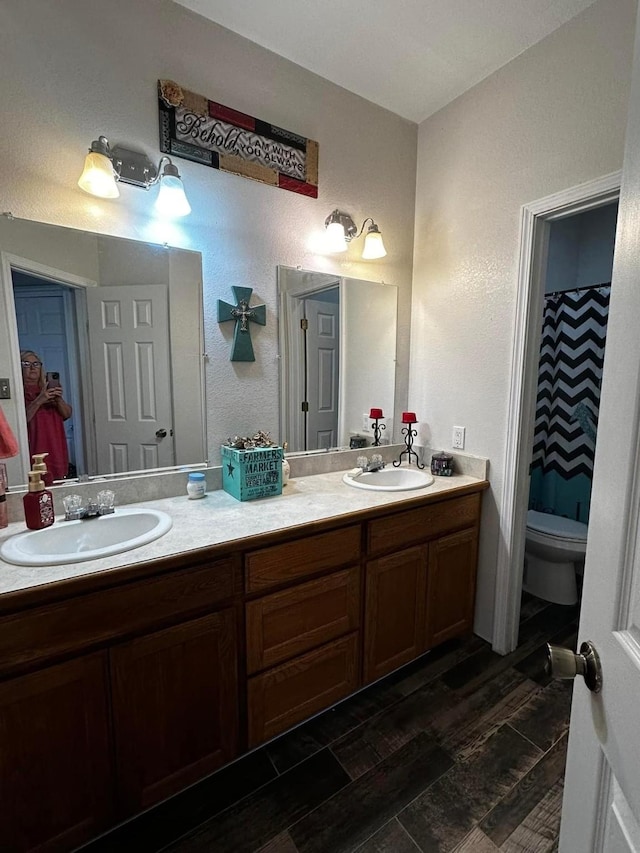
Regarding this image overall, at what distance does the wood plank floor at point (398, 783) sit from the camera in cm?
119

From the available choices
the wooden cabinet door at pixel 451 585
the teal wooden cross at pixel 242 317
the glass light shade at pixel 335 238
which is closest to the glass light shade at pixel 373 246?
the glass light shade at pixel 335 238

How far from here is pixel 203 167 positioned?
164cm

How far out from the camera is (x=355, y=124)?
200 cm

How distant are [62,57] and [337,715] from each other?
2618 millimetres

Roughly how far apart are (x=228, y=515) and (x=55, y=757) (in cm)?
77

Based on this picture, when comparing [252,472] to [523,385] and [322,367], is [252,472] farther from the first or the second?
[523,385]

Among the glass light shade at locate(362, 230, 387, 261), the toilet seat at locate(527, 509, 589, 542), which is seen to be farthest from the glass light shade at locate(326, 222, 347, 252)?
the toilet seat at locate(527, 509, 589, 542)

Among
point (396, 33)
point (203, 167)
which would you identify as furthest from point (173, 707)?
point (396, 33)

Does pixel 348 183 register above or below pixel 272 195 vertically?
above

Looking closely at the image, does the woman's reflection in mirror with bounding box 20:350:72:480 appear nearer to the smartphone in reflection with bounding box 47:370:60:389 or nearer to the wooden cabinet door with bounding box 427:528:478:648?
the smartphone in reflection with bounding box 47:370:60:389

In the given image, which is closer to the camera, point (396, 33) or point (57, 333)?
point (57, 333)

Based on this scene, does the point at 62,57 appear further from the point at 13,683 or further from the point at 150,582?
the point at 13,683

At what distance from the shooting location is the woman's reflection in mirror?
1.40 meters

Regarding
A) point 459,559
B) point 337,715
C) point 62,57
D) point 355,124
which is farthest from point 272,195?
point 337,715
